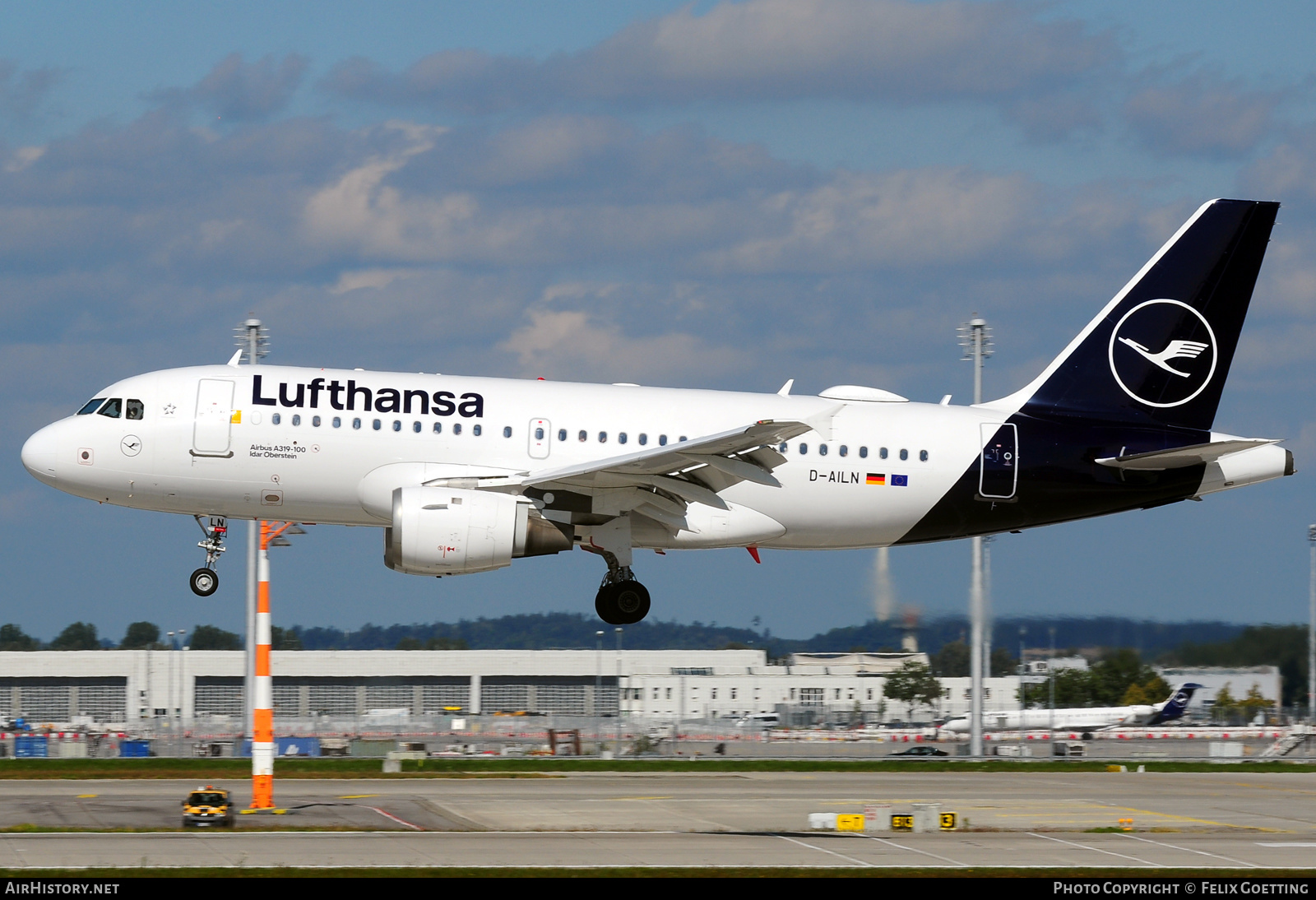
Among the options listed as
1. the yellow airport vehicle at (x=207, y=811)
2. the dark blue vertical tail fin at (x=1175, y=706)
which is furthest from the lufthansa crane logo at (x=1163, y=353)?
the dark blue vertical tail fin at (x=1175, y=706)

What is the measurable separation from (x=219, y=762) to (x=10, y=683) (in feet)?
220

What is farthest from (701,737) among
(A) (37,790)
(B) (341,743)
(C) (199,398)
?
(C) (199,398)

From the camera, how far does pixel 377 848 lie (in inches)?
981

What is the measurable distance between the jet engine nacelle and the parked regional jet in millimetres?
46452

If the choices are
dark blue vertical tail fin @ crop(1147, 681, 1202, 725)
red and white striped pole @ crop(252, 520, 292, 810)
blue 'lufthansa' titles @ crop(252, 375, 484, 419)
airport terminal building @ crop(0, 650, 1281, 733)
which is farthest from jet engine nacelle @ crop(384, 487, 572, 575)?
airport terminal building @ crop(0, 650, 1281, 733)

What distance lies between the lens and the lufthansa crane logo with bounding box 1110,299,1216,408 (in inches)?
1366

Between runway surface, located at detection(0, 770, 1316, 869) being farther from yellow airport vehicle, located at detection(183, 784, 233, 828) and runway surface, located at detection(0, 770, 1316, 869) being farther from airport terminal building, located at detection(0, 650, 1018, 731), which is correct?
airport terminal building, located at detection(0, 650, 1018, 731)

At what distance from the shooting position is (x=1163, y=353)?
35000 millimetres

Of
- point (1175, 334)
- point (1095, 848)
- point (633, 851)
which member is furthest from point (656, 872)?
point (1175, 334)

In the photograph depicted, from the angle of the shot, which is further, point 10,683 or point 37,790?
point 10,683

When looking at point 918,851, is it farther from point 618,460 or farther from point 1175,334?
point 1175,334

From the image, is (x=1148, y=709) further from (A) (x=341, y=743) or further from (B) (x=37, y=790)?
(B) (x=37, y=790)

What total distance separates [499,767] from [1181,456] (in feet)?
74.1
